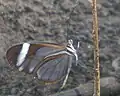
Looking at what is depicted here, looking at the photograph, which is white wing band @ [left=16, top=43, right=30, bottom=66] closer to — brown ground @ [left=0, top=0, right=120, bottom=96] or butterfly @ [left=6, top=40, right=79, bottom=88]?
butterfly @ [left=6, top=40, right=79, bottom=88]

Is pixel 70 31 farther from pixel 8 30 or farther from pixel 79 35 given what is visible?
pixel 8 30

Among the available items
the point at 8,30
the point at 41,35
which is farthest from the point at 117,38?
the point at 8,30

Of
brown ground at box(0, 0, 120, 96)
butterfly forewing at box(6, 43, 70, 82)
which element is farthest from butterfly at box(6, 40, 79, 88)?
brown ground at box(0, 0, 120, 96)

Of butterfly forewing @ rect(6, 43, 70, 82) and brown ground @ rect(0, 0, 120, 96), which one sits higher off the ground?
brown ground @ rect(0, 0, 120, 96)

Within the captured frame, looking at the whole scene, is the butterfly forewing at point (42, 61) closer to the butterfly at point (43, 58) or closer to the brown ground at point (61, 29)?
the butterfly at point (43, 58)

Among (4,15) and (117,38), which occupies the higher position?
(4,15)
